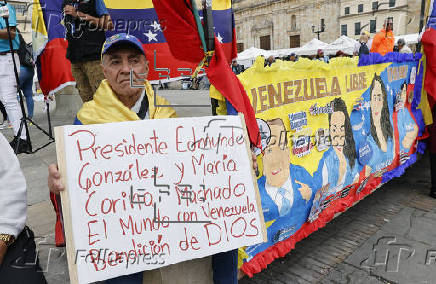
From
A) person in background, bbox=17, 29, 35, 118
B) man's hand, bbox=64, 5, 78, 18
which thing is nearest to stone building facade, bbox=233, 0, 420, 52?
person in background, bbox=17, 29, 35, 118

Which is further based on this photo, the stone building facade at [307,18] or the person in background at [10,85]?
the stone building facade at [307,18]

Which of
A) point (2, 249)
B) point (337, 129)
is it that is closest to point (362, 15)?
point (337, 129)

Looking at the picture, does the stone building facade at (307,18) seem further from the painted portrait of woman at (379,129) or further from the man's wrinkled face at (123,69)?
the man's wrinkled face at (123,69)

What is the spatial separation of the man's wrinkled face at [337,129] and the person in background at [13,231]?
88.0 inches

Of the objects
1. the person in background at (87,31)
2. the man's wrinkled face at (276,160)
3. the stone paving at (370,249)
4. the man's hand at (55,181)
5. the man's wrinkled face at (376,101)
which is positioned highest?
the person in background at (87,31)

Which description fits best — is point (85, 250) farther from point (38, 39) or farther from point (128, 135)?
point (38, 39)

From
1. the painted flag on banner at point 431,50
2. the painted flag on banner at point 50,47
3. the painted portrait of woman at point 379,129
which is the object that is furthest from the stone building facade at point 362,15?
the painted flag on banner at point 50,47

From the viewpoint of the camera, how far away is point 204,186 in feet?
4.75

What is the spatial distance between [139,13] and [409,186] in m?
3.97

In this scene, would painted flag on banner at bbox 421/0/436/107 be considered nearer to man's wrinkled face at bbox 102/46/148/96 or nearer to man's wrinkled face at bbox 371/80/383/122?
man's wrinkled face at bbox 371/80/383/122

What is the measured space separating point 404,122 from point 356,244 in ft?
5.64

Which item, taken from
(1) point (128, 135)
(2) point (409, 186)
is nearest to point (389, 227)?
(2) point (409, 186)

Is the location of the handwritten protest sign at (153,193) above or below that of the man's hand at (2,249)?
above

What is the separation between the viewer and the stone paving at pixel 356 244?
7.67 feet
